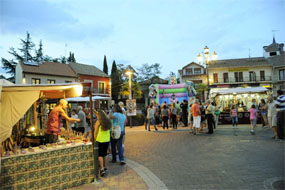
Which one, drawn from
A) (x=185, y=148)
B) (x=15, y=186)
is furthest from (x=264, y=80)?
(x=15, y=186)

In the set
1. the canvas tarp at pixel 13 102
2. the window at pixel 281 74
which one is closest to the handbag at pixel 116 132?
the canvas tarp at pixel 13 102

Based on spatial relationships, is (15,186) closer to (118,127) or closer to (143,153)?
(118,127)

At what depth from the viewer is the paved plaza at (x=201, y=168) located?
3971mm

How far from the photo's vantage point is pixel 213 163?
5.24m

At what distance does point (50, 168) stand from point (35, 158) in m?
0.35

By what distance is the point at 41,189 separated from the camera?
12.0 ft

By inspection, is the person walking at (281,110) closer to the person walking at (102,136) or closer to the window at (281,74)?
the person walking at (102,136)

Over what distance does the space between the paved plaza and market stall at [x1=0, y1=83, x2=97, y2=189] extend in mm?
380

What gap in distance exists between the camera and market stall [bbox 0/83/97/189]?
3.46 metres

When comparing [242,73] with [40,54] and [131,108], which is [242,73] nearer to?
[131,108]

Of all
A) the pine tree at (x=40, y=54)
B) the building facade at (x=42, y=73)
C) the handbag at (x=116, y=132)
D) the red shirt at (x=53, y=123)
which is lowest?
the handbag at (x=116, y=132)

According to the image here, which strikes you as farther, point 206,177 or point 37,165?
point 206,177

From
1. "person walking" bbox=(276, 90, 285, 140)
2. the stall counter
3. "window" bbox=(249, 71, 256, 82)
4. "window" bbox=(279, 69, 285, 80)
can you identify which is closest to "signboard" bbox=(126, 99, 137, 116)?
"person walking" bbox=(276, 90, 285, 140)

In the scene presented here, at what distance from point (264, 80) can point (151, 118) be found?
3647 cm
